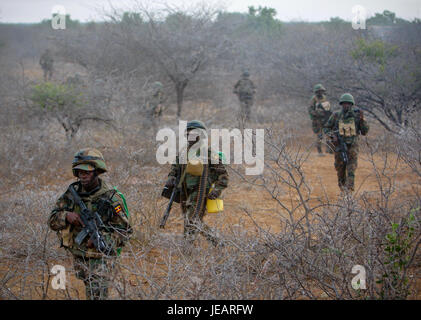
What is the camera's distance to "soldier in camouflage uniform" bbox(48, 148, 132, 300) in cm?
299

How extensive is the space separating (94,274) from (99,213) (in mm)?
412

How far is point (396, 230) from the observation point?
297 cm

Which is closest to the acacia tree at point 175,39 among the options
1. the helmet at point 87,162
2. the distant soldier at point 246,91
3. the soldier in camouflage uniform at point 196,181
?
the distant soldier at point 246,91

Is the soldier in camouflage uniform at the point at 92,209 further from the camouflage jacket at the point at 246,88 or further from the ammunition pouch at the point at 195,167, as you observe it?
the camouflage jacket at the point at 246,88

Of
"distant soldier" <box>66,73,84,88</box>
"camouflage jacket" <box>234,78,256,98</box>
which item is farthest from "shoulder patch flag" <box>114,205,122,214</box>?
"camouflage jacket" <box>234,78,256,98</box>

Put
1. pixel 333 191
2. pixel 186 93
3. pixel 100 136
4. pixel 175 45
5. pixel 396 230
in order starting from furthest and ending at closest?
pixel 186 93, pixel 175 45, pixel 100 136, pixel 333 191, pixel 396 230

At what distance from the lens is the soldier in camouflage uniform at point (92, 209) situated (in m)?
2.99

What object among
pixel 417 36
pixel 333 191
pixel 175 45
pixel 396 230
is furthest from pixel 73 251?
pixel 417 36

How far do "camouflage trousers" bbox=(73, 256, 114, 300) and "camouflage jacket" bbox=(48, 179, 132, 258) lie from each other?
0.07m

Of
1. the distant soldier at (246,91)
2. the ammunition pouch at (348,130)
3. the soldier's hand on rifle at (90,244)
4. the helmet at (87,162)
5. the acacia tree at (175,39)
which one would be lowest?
the soldier's hand on rifle at (90,244)

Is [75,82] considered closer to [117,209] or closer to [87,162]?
[87,162]
